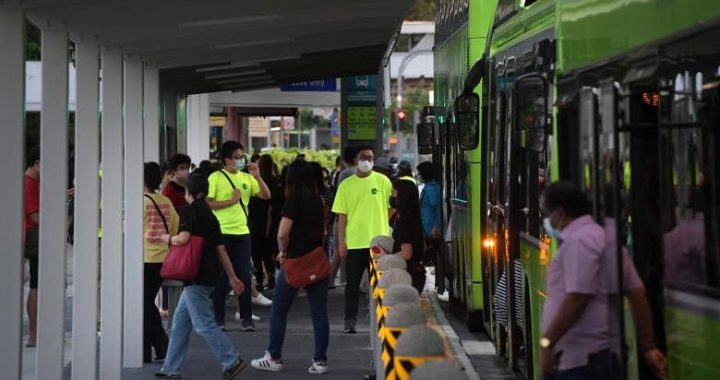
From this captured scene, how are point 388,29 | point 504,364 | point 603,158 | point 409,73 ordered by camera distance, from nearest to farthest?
point 603,158, point 504,364, point 388,29, point 409,73

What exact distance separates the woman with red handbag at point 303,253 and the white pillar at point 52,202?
2.40m

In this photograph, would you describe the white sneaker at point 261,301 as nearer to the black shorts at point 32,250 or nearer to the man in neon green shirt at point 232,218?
the man in neon green shirt at point 232,218

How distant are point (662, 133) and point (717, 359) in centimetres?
119

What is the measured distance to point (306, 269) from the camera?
38.2 feet

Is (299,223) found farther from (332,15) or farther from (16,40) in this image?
(16,40)

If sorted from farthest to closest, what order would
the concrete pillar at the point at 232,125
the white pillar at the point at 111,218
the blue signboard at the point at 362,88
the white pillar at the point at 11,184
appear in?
the concrete pillar at the point at 232,125 → the blue signboard at the point at 362,88 → the white pillar at the point at 111,218 → the white pillar at the point at 11,184

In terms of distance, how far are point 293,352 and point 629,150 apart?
7.08 meters

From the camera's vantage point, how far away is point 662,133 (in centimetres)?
680

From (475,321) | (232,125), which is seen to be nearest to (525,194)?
(475,321)

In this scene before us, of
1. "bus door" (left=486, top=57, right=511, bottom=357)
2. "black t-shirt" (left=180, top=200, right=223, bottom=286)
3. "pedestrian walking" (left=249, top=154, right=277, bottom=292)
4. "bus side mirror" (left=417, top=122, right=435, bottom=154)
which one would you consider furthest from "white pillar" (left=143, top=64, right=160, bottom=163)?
"bus side mirror" (left=417, top=122, right=435, bottom=154)

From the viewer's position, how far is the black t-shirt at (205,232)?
11.0 meters

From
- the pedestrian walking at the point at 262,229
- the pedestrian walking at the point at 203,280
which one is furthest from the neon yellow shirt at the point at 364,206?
the pedestrian walking at the point at 262,229

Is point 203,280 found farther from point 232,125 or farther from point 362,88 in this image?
point 232,125

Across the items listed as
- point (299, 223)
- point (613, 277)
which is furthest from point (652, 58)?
point (299, 223)
